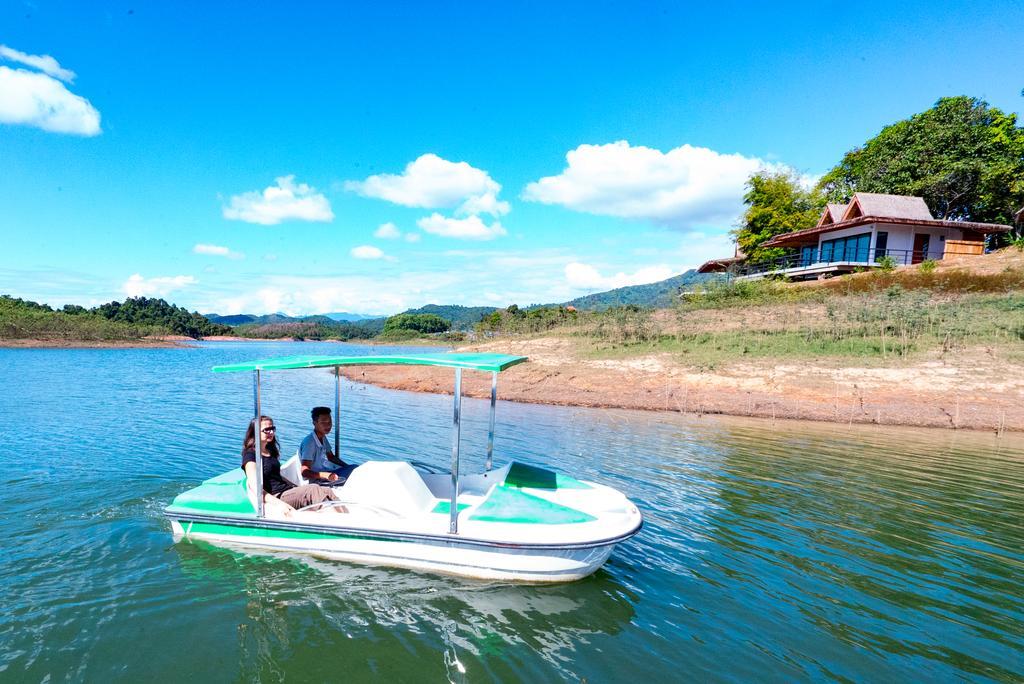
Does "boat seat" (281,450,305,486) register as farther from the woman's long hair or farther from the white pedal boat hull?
the white pedal boat hull

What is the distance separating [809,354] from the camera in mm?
22984

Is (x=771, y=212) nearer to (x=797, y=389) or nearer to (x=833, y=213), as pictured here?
(x=833, y=213)

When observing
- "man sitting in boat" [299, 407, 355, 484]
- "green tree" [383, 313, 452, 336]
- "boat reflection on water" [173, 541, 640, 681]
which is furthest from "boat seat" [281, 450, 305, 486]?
"green tree" [383, 313, 452, 336]

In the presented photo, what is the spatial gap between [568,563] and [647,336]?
2403 centimetres

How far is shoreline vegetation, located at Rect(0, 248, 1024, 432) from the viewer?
18891mm

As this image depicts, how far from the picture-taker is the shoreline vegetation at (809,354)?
62.0 ft

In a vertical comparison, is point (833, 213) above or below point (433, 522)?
above

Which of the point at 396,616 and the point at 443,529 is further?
the point at 443,529

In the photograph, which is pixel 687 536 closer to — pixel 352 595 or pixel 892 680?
pixel 892 680

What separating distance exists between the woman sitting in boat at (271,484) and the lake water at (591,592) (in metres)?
0.69

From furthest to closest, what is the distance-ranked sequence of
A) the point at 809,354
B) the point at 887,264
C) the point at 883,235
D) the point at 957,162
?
the point at 957,162 → the point at 883,235 → the point at 887,264 → the point at 809,354

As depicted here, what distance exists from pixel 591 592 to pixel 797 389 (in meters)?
17.1

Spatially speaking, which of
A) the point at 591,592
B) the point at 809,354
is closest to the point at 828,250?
the point at 809,354

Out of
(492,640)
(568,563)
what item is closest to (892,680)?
(568,563)
